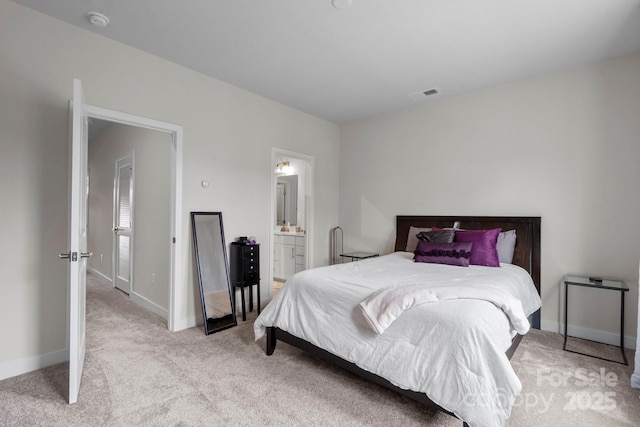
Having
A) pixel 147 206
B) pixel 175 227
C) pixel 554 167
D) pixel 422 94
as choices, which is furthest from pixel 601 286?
pixel 147 206

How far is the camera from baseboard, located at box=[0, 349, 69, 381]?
231cm

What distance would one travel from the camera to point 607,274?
3.05m

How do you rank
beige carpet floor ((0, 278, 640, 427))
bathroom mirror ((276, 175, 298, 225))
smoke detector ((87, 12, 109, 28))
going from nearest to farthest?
beige carpet floor ((0, 278, 640, 427))
smoke detector ((87, 12, 109, 28))
bathroom mirror ((276, 175, 298, 225))

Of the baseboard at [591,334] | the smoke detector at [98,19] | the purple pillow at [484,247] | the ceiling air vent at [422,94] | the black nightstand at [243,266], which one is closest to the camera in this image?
the smoke detector at [98,19]

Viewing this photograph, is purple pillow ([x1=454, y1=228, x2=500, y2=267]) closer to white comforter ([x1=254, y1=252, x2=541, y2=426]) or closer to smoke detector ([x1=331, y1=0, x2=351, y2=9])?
white comforter ([x1=254, y1=252, x2=541, y2=426])

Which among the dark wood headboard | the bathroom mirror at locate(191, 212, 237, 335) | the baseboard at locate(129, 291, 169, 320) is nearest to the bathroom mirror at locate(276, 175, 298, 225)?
the bathroom mirror at locate(191, 212, 237, 335)

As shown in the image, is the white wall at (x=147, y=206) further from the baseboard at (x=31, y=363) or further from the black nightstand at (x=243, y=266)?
the baseboard at (x=31, y=363)

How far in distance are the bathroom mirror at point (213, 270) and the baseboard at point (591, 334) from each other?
3.31m

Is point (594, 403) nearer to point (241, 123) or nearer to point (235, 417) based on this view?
point (235, 417)

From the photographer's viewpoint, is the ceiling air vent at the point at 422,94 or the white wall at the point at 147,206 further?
the ceiling air vent at the point at 422,94

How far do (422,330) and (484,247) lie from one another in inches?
72.1

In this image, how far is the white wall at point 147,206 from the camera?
3732 millimetres

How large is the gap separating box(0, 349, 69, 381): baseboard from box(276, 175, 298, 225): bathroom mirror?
3.77m

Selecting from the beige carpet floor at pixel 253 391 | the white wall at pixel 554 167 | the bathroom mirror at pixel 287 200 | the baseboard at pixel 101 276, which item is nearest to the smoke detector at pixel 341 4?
the white wall at pixel 554 167
